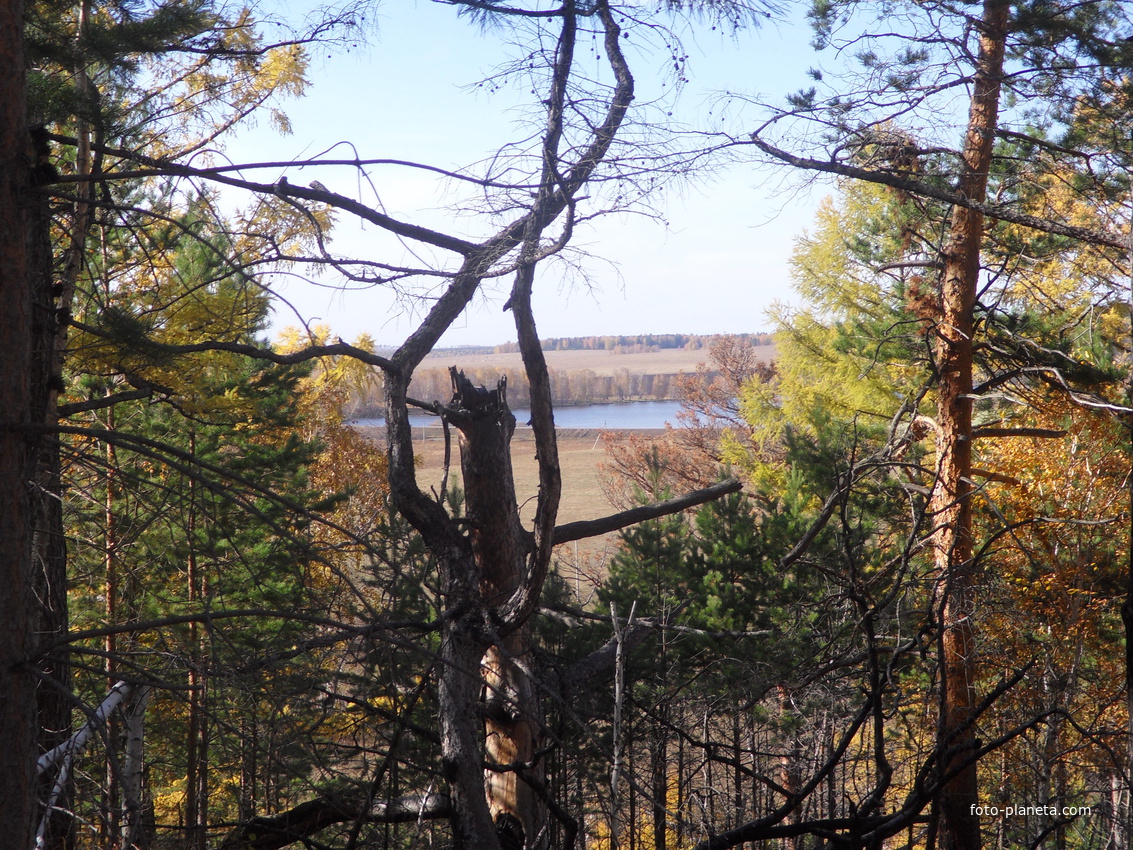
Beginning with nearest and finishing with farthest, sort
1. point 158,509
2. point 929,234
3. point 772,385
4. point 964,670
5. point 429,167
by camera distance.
Answer: point 158,509, point 429,167, point 964,670, point 929,234, point 772,385

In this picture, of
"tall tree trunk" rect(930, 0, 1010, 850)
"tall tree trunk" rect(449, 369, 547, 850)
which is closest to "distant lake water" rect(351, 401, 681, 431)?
"tall tree trunk" rect(930, 0, 1010, 850)

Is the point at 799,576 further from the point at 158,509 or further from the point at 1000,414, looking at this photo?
the point at 158,509

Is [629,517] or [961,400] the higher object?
[961,400]

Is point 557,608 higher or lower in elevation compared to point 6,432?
lower

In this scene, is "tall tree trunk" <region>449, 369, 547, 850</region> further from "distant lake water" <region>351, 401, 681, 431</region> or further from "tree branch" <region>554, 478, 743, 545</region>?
"distant lake water" <region>351, 401, 681, 431</region>

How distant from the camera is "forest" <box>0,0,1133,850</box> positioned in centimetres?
245

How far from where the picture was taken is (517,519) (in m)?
4.82

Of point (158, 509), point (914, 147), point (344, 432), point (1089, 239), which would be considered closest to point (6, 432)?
point (158, 509)

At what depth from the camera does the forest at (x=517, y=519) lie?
2453 mm

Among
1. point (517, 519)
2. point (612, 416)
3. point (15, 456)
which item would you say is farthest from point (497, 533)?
point (612, 416)

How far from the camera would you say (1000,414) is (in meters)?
13.2

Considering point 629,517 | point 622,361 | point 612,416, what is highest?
point 622,361

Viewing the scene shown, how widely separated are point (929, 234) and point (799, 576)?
4845 millimetres

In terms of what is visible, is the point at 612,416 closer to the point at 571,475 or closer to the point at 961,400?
the point at 571,475
